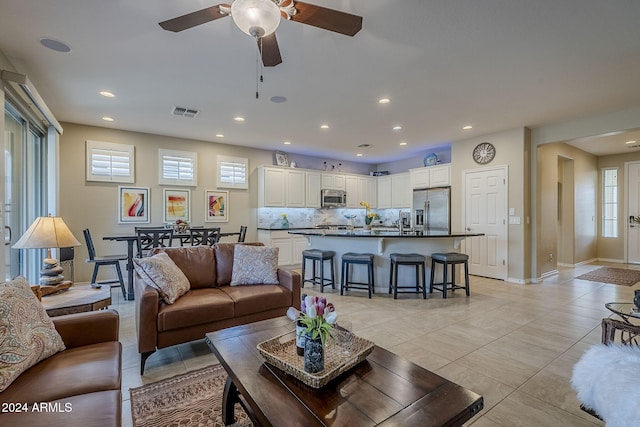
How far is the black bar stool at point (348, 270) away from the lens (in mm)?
4430

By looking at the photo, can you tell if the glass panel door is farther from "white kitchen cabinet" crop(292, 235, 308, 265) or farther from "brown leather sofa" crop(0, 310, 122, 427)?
"white kitchen cabinet" crop(292, 235, 308, 265)

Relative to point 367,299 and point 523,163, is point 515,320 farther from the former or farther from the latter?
point 523,163

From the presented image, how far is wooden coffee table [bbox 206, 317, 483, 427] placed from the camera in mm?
1123

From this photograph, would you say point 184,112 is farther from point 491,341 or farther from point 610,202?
point 610,202

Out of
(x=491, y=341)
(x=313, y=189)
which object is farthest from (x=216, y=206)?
(x=491, y=341)

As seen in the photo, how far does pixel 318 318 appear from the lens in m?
1.38

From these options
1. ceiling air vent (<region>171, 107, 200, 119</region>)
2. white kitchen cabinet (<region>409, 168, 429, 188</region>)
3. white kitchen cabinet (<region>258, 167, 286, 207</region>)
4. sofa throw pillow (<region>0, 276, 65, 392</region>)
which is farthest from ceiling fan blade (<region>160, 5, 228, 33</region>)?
white kitchen cabinet (<region>409, 168, 429, 188</region>)

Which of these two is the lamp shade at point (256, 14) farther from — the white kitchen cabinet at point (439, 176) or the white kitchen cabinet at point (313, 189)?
the white kitchen cabinet at point (313, 189)

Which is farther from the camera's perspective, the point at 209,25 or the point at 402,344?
the point at 402,344

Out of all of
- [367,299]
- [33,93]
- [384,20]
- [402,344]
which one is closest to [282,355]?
[402,344]

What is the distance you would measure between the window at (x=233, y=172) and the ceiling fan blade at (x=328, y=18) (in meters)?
5.02

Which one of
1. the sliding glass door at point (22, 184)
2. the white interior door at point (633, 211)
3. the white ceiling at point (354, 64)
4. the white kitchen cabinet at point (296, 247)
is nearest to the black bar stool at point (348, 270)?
the white ceiling at point (354, 64)

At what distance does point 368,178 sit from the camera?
8.61 meters

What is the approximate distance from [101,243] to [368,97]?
5145mm
